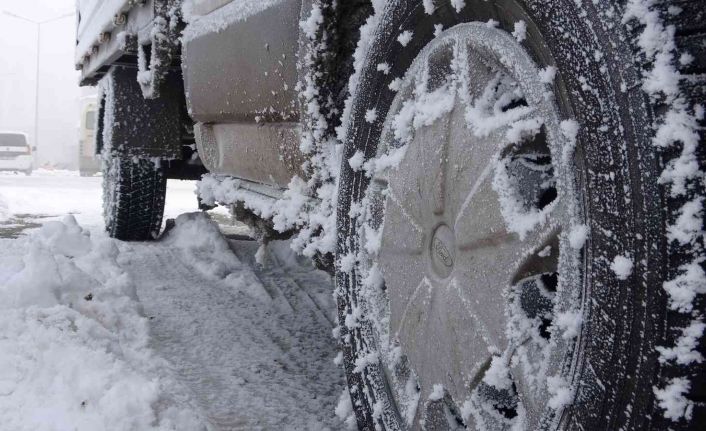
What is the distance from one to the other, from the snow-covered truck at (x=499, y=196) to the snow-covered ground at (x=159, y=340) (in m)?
0.44

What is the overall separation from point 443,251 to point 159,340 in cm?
156

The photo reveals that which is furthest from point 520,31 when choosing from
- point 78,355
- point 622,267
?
point 78,355

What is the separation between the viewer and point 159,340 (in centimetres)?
253

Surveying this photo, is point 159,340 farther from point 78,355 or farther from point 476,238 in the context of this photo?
point 476,238

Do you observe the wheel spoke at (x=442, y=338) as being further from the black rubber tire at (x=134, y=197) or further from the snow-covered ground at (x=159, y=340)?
the black rubber tire at (x=134, y=197)

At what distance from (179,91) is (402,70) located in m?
2.77

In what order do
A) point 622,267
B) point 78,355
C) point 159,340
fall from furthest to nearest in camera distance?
point 159,340, point 78,355, point 622,267

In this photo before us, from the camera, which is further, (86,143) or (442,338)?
(86,143)

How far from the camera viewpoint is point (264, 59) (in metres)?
2.03

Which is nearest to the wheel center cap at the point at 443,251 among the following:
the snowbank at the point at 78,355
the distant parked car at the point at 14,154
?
the snowbank at the point at 78,355

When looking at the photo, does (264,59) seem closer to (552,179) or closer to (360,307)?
(360,307)

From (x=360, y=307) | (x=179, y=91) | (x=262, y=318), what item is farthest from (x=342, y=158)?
(x=179, y=91)

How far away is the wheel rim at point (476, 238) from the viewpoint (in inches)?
40.2

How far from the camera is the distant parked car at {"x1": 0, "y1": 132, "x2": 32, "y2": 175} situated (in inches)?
760
